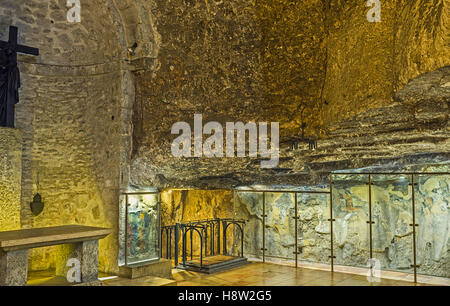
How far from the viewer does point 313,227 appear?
30.8 feet

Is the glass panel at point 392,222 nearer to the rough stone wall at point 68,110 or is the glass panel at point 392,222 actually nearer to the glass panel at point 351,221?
the glass panel at point 351,221

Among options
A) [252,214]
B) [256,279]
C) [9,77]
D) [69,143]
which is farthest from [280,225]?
[9,77]

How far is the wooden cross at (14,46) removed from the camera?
6711 mm

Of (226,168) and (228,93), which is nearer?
(228,93)

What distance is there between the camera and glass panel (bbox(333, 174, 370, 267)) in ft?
29.0

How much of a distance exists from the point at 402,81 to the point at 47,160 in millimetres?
6021

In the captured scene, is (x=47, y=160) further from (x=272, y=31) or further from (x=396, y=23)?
(x=396, y=23)

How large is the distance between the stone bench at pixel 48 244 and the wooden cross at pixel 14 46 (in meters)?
3.17

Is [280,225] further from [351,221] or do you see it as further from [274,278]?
[274,278]

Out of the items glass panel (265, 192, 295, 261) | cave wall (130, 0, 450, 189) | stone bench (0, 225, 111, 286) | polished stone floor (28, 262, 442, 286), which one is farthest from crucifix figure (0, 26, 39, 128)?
glass panel (265, 192, 295, 261)

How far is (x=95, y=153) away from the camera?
7207 mm

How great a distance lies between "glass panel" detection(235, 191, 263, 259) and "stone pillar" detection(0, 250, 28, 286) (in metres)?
5.37

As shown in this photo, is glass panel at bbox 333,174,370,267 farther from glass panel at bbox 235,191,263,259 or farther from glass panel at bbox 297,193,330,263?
glass panel at bbox 235,191,263,259

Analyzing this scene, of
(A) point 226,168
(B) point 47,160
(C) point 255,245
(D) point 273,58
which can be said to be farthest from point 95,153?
(C) point 255,245
